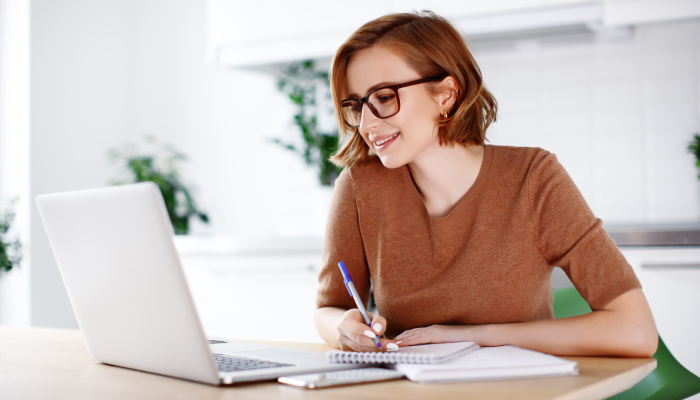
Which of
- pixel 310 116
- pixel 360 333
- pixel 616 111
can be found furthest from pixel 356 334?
pixel 310 116

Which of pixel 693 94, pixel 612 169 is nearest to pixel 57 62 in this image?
pixel 612 169

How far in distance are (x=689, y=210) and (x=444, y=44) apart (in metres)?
1.75

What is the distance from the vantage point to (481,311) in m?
1.17

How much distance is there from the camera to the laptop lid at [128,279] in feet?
2.15

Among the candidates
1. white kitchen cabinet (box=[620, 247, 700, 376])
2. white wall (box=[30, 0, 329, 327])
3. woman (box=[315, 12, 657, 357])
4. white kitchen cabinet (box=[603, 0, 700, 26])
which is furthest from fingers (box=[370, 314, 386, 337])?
white wall (box=[30, 0, 329, 327])

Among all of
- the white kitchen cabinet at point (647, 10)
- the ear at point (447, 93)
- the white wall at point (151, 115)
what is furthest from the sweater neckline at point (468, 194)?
the white wall at point (151, 115)

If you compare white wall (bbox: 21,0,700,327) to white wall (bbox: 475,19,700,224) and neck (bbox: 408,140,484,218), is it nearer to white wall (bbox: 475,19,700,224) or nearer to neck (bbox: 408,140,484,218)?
white wall (bbox: 475,19,700,224)

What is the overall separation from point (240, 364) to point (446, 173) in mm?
685

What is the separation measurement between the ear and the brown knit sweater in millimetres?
137

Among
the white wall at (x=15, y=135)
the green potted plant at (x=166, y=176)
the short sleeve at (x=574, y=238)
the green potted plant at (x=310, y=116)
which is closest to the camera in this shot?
the short sleeve at (x=574, y=238)

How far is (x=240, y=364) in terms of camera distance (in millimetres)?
769

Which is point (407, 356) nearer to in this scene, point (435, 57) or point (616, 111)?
point (435, 57)

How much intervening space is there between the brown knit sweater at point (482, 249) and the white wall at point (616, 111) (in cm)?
153

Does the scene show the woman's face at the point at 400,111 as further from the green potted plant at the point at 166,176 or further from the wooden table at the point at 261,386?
the green potted plant at the point at 166,176
